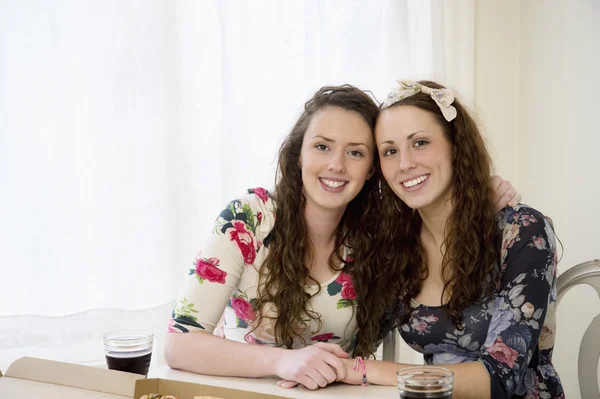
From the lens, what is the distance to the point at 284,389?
137 cm

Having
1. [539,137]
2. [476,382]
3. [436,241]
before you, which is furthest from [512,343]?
[539,137]

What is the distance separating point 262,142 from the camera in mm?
2555

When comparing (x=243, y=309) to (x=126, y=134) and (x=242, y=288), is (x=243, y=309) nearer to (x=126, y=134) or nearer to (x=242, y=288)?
(x=242, y=288)

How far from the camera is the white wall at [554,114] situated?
9.34 feet

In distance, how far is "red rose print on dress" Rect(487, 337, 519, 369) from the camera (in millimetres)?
1468

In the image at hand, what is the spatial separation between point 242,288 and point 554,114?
74.9 inches

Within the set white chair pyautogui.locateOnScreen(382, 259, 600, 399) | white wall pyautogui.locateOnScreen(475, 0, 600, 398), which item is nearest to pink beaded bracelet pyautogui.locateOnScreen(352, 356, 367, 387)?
white chair pyautogui.locateOnScreen(382, 259, 600, 399)

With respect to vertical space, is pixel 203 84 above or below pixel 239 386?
above

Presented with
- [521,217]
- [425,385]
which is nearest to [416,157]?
[521,217]

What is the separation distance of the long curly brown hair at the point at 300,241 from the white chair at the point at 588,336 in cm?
50

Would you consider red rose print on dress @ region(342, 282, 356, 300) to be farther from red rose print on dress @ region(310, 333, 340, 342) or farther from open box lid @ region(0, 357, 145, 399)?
open box lid @ region(0, 357, 145, 399)

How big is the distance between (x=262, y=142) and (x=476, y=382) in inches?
54.3

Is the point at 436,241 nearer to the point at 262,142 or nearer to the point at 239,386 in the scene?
the point at 239,386

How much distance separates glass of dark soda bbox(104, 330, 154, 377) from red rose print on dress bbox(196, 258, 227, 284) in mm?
347
